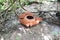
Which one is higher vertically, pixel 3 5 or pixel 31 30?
pixel 3 5

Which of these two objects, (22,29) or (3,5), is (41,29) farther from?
(3,5)

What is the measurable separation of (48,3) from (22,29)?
0.73 m

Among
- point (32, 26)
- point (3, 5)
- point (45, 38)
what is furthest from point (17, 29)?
point (3, 5)

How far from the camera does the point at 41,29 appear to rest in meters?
2.10

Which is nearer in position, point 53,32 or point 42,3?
point 53,32

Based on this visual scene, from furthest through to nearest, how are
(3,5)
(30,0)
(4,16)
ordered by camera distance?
(30,0), (3,5), (4,16)

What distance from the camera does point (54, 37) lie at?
6.63 ft

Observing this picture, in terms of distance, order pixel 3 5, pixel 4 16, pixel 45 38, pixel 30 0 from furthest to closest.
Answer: pixel 30 0 → pixel 3 5 → pixel 4 16 → pixel 45 38

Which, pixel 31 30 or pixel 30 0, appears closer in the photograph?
pixel 31 30

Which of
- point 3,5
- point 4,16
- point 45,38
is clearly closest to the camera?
point 45,38

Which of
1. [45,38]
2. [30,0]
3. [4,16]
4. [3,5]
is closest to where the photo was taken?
[45,38]

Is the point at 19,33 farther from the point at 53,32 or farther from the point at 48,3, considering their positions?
the point at 48,3

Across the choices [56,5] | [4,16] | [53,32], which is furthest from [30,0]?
[53,32]

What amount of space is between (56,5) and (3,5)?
30.6 inches
